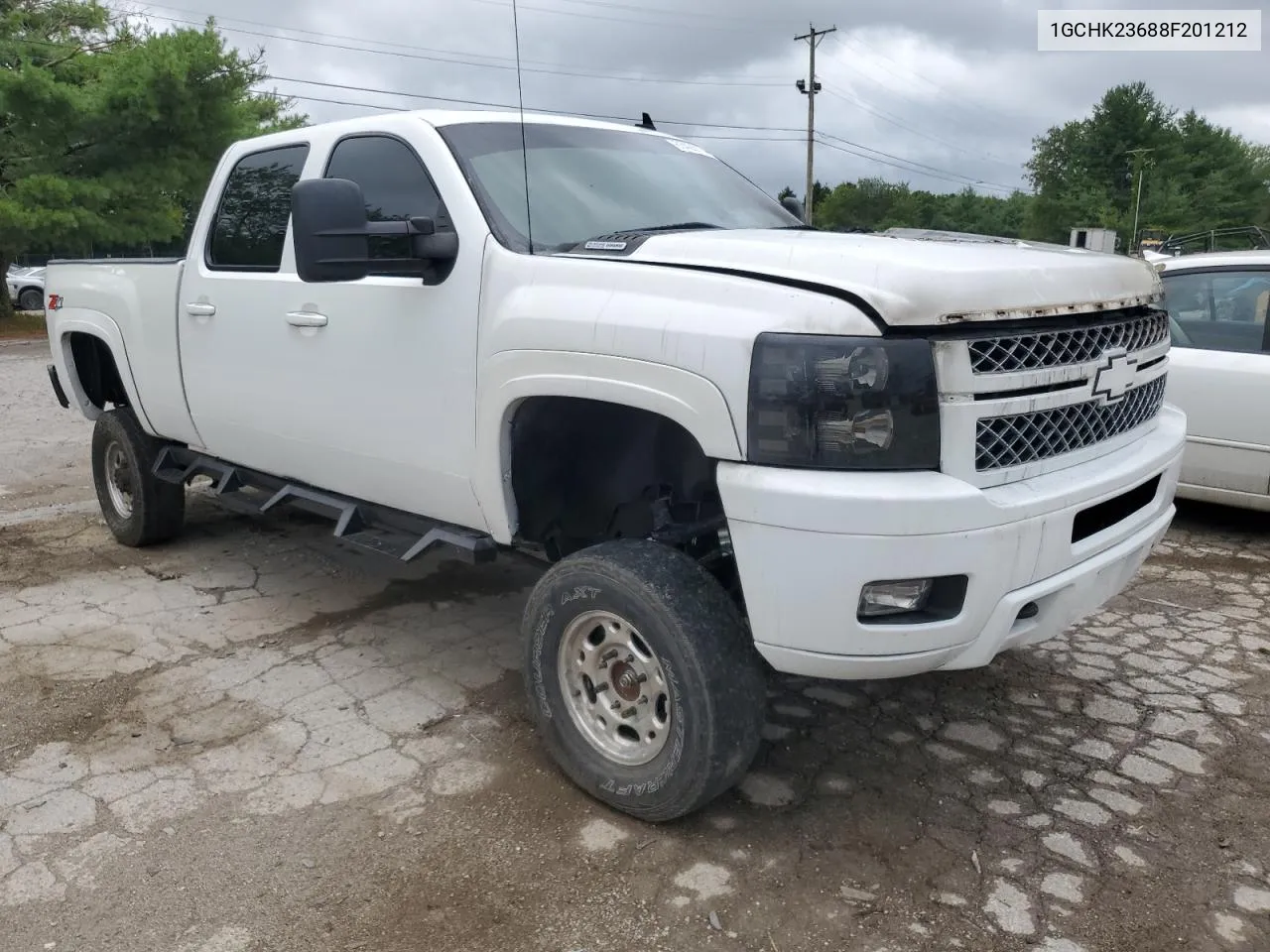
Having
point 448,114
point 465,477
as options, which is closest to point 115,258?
point 448,114

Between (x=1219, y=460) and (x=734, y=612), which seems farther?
(x=1219, y=460)

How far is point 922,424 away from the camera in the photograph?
7.87 ft

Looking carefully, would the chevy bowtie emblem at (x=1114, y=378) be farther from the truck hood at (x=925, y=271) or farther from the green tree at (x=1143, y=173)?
the green tree at (x=1143, y=173)

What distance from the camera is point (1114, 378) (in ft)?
9.42

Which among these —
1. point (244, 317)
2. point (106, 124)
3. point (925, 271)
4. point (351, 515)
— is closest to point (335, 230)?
point (351, 515)

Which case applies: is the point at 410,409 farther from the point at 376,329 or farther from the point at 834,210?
the point at 834,210

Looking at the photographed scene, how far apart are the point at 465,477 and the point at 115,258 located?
3088 millimetres

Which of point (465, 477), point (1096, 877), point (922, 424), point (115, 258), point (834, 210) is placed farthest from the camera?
point (834, 210)

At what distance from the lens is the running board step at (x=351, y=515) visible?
137 inches

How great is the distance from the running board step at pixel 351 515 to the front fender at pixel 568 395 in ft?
0.77

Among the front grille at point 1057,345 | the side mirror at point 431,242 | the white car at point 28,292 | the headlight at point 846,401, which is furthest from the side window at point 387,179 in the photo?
the white car at point 28,292

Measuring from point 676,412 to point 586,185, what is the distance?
4.23 feet

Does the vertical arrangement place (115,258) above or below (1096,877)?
above

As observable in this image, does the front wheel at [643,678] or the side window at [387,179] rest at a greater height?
the side window at [387,179]
